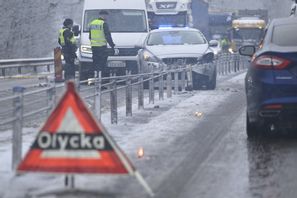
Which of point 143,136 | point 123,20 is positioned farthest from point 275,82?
point 123,20

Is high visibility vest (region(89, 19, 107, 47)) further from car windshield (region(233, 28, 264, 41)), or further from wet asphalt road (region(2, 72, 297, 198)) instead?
car windshield (region(233, 28, 264, 41))

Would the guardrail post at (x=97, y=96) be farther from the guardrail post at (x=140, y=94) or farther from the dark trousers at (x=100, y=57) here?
the dark trousers at (x=100, y=57)

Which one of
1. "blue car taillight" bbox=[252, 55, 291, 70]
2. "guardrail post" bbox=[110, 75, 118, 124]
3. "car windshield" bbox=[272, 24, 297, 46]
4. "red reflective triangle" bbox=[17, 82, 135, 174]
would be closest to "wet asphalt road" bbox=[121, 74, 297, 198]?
"red reflective triangle" bbox=[17, 82, 135, 174]

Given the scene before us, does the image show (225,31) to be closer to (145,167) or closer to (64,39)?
(64,39)

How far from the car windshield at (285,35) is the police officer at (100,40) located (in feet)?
34.0

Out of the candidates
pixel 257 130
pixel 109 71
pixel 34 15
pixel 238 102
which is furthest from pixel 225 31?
pixel 257 130

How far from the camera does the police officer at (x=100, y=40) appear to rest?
72.4 ft

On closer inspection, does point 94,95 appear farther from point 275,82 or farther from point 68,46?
point 68,46

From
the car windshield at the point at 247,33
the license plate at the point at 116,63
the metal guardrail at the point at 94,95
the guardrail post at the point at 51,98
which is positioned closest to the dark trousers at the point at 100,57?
the metal guardrail at the point at 94,95

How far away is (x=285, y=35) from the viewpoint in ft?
38.6

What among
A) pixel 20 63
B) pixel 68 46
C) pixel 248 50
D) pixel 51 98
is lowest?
pixel 20 63

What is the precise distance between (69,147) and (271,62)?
4.35 m

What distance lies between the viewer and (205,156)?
10562 mm

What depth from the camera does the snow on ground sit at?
8445 mm
